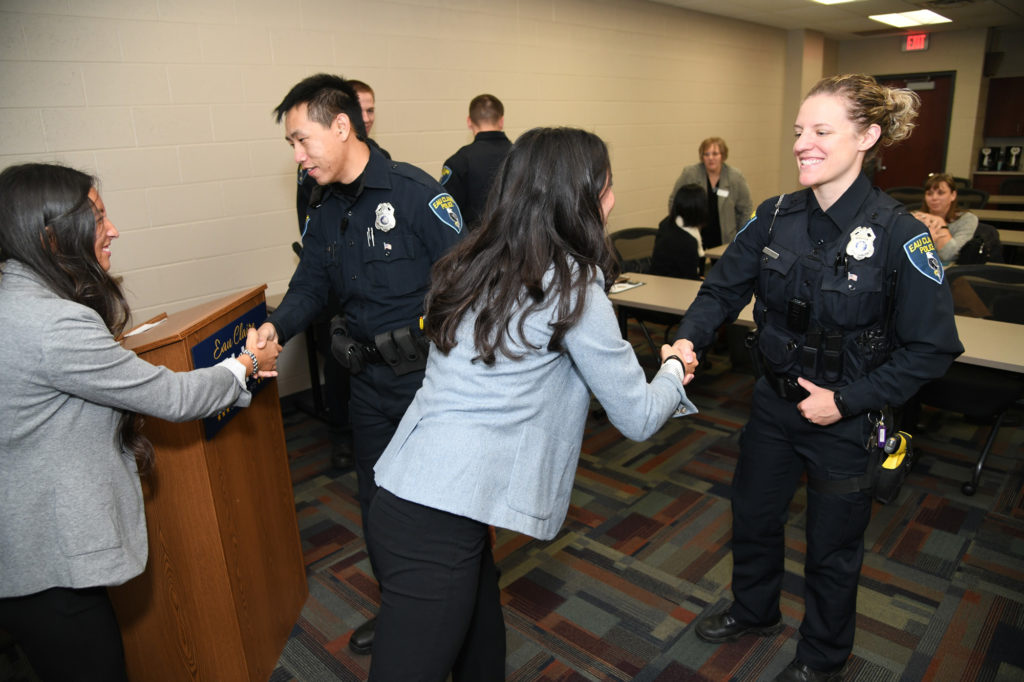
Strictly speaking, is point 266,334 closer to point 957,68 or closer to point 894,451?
point 894,451

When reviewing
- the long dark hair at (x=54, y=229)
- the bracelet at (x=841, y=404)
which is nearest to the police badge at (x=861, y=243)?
the bracelet at (x=841, y=404)

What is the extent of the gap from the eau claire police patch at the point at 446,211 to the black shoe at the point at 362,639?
1.27 metres

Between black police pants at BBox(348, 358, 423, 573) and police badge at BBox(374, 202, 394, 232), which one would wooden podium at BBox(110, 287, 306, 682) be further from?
police badge at BBox(374, 202, 394, 232)

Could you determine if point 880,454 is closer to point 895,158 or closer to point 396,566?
point 396,566

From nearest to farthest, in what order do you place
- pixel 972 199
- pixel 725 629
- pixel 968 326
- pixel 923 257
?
pixel 923 257, pixel 725 629, pixel 968 326, pixel 972 199

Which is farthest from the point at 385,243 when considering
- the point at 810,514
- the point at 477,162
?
the point at 477,162

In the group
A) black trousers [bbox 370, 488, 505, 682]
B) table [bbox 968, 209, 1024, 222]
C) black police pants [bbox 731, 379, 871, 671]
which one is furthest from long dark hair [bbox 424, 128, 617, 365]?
table [bbox 968, 209, 1024, 222]

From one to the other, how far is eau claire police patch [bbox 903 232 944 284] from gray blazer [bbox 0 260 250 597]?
1.62 metres

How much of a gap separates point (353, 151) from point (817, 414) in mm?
1429

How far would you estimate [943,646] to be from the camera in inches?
82.3

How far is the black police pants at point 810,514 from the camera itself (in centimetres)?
169

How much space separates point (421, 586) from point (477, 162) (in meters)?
2.90

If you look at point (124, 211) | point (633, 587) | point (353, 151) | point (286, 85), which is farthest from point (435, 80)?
point (633, 587)

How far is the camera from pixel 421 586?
122cm
